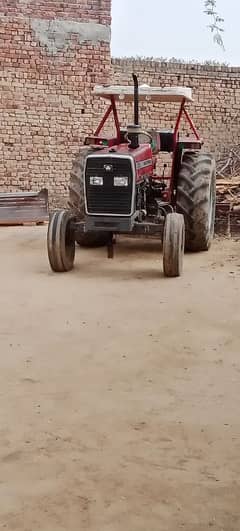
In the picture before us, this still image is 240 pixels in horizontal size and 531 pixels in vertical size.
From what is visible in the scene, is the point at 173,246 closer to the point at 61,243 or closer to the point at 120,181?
the point at 120,181

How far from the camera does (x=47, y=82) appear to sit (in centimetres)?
1422

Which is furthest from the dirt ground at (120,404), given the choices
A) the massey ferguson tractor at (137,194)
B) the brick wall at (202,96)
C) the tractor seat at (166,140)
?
the brick wall at (202,96)

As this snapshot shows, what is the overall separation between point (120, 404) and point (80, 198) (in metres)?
5.35

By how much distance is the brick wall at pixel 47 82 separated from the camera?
14.0 metres

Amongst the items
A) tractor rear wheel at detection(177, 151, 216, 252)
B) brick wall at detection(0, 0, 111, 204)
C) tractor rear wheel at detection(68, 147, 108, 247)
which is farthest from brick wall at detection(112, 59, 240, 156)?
tractor rear wheel at detection(177, 151, 216, 252)

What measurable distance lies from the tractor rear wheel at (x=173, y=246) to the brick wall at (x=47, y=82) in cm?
725

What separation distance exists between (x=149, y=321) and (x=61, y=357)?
3.72ft

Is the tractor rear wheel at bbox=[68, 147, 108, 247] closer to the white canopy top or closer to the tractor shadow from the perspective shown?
the tractor shadow

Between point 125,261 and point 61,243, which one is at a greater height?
point 61,243

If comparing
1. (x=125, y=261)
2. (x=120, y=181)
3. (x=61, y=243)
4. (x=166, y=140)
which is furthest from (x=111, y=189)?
(x=166, y=140)

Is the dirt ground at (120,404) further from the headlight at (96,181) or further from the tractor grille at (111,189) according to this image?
the headlight at (96,181)

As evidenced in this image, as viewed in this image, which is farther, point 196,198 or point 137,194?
point 196,198

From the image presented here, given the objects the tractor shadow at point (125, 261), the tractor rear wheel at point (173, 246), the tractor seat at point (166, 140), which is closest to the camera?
the tractor rear wheel at point (173, 246)

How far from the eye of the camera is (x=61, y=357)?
466 centimetres
